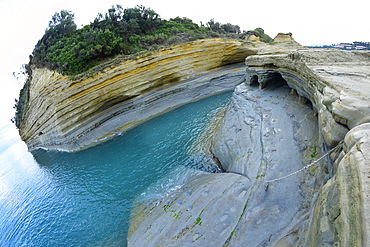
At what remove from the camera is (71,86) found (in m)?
14.6

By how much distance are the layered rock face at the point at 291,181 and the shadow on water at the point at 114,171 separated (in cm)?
139

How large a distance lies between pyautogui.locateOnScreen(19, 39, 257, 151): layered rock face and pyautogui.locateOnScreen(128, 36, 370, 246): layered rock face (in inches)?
395

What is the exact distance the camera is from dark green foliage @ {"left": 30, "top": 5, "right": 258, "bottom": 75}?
52.2 ft

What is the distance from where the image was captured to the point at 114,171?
992cm

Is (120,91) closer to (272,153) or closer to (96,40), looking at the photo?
(96,40)

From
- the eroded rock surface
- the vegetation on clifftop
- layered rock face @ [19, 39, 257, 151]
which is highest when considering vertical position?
the vegetation on clifftop

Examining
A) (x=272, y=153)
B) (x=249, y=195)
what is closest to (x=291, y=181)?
(x=249, y=195)

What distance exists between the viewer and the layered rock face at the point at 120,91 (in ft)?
48.9

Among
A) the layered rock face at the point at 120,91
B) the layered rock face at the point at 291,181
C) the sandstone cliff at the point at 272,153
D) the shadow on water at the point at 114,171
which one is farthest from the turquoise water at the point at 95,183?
the layered rock face at the point at 120,91

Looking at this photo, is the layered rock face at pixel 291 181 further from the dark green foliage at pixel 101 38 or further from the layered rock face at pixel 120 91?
the dark green foliage at pixel 101 38

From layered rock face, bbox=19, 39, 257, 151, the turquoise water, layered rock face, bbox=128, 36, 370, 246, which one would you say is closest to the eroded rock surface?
layered rock face, bbox=128, 36, 370, 246

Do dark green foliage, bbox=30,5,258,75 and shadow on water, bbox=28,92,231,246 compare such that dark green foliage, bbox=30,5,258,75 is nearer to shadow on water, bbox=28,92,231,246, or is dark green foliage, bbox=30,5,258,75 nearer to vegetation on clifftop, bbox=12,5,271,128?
vegetation on clifftop, bbox=12,5,271,128

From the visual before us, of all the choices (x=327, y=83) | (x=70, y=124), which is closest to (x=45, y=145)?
(x=70, y=124)

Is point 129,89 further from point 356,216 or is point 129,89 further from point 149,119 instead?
point 356,216
